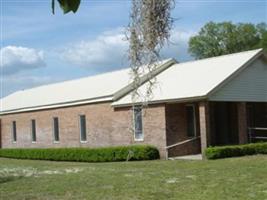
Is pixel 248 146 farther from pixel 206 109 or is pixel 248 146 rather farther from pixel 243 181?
pixel 243 181

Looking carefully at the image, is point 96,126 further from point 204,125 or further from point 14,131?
point 14,131

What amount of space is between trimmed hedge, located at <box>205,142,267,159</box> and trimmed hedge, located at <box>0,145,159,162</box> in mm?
3230

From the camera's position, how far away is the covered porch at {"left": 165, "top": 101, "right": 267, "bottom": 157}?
2538cm

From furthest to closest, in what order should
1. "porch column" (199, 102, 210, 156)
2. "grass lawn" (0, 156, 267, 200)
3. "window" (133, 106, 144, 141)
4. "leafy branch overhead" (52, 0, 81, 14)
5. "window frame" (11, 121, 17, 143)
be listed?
"window frame" (11, 121, 17, 143), "window" (133, 106, 144, 141), "porch column" (199, 102, 210, 156), "grass lawn" (0, 156, 267, 200), "leafy branch overhead" (52, 0, 81, 14)

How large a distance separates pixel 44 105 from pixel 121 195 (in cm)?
2514

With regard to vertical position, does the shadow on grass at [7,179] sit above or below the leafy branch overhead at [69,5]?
below

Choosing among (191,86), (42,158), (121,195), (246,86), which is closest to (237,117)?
(246,86)

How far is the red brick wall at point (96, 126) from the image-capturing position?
26906 mm

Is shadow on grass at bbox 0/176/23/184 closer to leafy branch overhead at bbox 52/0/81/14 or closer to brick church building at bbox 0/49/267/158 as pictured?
brick church building at bbox 0/49/267/158

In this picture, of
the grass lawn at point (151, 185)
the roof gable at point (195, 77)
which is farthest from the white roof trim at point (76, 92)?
the grass lawn at point (151, 185)

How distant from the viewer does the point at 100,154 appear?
26812 millimetres

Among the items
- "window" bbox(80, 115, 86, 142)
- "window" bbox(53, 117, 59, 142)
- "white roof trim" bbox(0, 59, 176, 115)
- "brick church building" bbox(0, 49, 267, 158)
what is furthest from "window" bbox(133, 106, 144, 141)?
"window" bbox(53, 117, 59, 142)

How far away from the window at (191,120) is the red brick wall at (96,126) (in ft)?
6.27

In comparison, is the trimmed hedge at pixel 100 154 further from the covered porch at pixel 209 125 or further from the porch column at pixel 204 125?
the porch column at pixel 204 125
